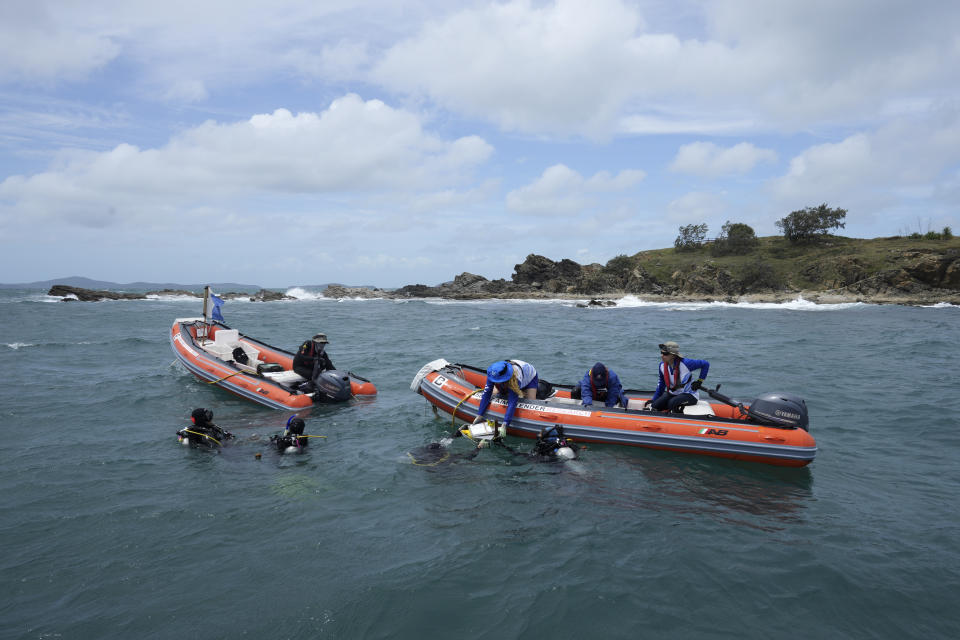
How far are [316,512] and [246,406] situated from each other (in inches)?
258

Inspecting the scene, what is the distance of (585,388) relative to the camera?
972 cm

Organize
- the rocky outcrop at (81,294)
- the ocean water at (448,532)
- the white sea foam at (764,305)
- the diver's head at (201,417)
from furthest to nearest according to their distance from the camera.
→ 1. the rocky outcrop at (81,294)
2. the white sea foam at (764,305)
3. the diver's head at (201,417)
4. the ocean water at (448,532)

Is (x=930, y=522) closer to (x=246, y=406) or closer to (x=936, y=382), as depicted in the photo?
(x=936, y=382)

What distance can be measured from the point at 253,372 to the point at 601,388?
28.5 feet

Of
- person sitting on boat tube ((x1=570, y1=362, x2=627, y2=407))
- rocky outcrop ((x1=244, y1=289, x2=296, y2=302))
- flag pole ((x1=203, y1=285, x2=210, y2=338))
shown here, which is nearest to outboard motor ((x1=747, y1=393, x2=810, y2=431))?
person sitting on boat tube ((x1=570, y1=362, x2=627, y2=407))

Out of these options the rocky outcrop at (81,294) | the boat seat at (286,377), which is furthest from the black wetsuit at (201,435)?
the rocky outcrop at (81,294)

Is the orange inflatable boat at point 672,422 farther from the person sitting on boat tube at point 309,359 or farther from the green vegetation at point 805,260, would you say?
the green vegetation at point 805,260

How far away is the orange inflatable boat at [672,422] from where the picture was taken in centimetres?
818

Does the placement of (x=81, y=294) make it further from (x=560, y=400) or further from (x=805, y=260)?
(x=805, y=260)

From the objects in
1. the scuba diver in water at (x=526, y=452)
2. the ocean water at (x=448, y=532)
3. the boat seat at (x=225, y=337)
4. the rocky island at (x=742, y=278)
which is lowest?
the ocean water at (x=448, y=532)

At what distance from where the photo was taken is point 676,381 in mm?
9438

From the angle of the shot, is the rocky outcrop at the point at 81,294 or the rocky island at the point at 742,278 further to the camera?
the rocky outcrop at the point at 81,294

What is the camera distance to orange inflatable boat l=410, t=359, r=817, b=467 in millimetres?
8180

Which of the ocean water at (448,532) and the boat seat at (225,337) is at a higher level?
the boat seat at (225,337)
